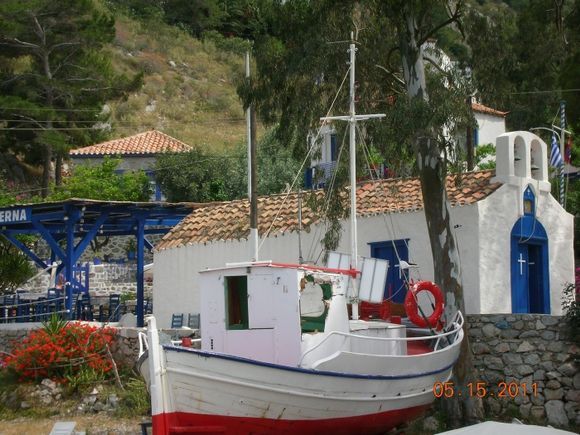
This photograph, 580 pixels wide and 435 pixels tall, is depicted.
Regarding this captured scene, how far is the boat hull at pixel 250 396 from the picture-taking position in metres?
14.0

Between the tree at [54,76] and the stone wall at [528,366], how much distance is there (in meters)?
29.8

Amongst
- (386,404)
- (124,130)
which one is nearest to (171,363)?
(386,404)

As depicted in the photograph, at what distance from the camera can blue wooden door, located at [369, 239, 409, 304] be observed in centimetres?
1986

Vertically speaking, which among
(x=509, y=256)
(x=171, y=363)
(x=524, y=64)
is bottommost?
(x=171, y=363)

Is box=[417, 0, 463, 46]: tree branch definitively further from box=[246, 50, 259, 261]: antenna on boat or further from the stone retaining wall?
the stone retaining wall

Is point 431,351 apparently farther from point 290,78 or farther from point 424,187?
point 290,78

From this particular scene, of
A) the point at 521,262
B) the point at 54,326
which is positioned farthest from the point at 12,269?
the point at 521,262

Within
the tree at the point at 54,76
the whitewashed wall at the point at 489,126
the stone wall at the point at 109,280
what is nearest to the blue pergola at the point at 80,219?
the stone wall at the point at 109,280

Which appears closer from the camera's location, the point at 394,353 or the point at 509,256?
the point at 394,353

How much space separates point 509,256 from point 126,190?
24.6 metres

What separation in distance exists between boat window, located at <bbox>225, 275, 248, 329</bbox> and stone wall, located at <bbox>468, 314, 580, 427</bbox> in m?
4.49

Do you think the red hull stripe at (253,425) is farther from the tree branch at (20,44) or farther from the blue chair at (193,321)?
the tree branch at (20,44)

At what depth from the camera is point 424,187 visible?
666 inches

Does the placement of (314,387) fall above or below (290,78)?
below
